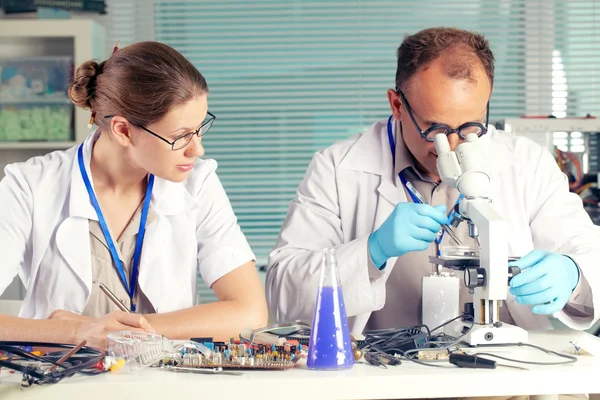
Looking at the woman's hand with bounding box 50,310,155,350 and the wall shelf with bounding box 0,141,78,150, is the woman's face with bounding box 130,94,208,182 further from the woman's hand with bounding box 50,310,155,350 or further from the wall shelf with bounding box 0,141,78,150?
the wall shelf with bounding box 0,141,78,150

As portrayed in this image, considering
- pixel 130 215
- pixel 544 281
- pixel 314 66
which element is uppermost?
pixel 314 66

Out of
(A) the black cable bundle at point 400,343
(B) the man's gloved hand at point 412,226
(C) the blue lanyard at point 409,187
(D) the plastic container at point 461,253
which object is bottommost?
(A) the black cable bundle at point 400,343

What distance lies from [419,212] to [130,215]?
29.9 inches

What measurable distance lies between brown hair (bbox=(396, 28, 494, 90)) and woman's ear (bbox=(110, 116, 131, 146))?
72 centimetres

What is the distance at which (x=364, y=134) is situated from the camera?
226 centimetres

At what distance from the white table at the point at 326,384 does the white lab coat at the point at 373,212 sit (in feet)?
1.92

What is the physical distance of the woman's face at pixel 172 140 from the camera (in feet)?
6.13

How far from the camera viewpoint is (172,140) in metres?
1.87

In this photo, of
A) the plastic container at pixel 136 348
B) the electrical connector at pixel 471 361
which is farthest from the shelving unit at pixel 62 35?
the electrical connector at pixel 471 361

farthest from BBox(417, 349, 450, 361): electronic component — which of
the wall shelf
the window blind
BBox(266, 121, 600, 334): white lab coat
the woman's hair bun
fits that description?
the window blind

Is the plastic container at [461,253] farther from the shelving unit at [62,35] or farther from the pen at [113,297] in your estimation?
the shelving unit at [62,35]

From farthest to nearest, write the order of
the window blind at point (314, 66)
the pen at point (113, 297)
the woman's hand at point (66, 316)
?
the window blind at point (314, 66) < the pen at point (113, 297) < the woman's hand at point (66, 316)

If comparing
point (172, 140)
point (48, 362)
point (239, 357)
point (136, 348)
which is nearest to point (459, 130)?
point (172, 140)

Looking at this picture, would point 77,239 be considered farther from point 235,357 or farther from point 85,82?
point 235,357
